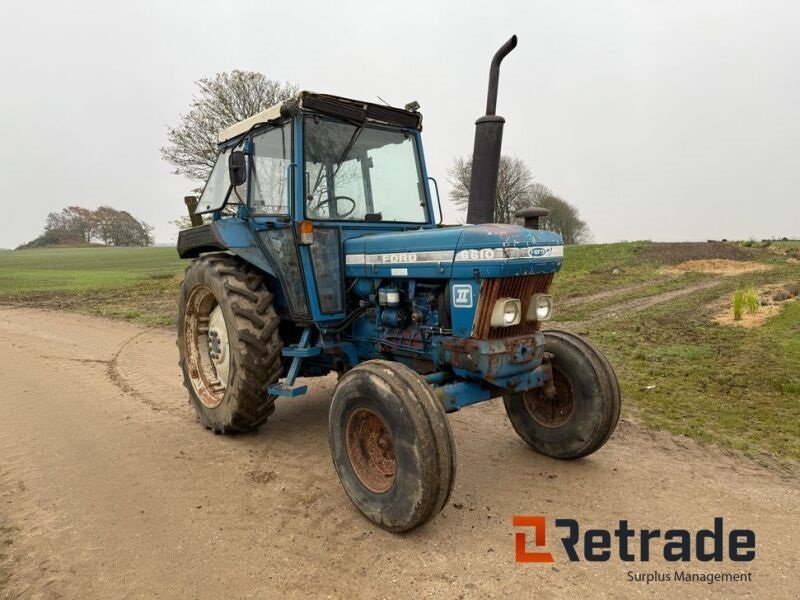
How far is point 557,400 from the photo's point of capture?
4188mm

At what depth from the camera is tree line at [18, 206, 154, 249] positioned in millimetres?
61344

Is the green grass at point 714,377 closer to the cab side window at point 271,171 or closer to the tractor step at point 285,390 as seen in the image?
the tractor step at point 285,390

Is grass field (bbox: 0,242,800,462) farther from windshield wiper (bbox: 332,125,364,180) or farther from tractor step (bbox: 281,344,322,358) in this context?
windshield wiper (bbox: 332,125,364,180)

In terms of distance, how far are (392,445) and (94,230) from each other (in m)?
69.7

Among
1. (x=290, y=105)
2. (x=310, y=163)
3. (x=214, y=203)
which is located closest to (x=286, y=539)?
(x=310, y=163)

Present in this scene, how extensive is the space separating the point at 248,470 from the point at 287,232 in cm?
183

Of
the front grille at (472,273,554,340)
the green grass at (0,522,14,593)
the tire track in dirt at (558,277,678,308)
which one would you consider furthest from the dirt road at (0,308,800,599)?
the tire track in dirt at (558,277,678,308)

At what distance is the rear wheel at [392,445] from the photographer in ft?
9.49

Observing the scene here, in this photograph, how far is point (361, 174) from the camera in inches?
176

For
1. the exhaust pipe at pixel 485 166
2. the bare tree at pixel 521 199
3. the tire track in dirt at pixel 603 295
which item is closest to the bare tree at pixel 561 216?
the bare tree at pixel 521 199

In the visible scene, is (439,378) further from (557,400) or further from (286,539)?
(286,539)

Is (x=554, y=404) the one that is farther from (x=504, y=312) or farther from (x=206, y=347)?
(x=206, y=347)

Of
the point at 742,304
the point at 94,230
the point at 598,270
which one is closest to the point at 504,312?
the point at 742,304

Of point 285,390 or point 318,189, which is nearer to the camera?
point 285,390
